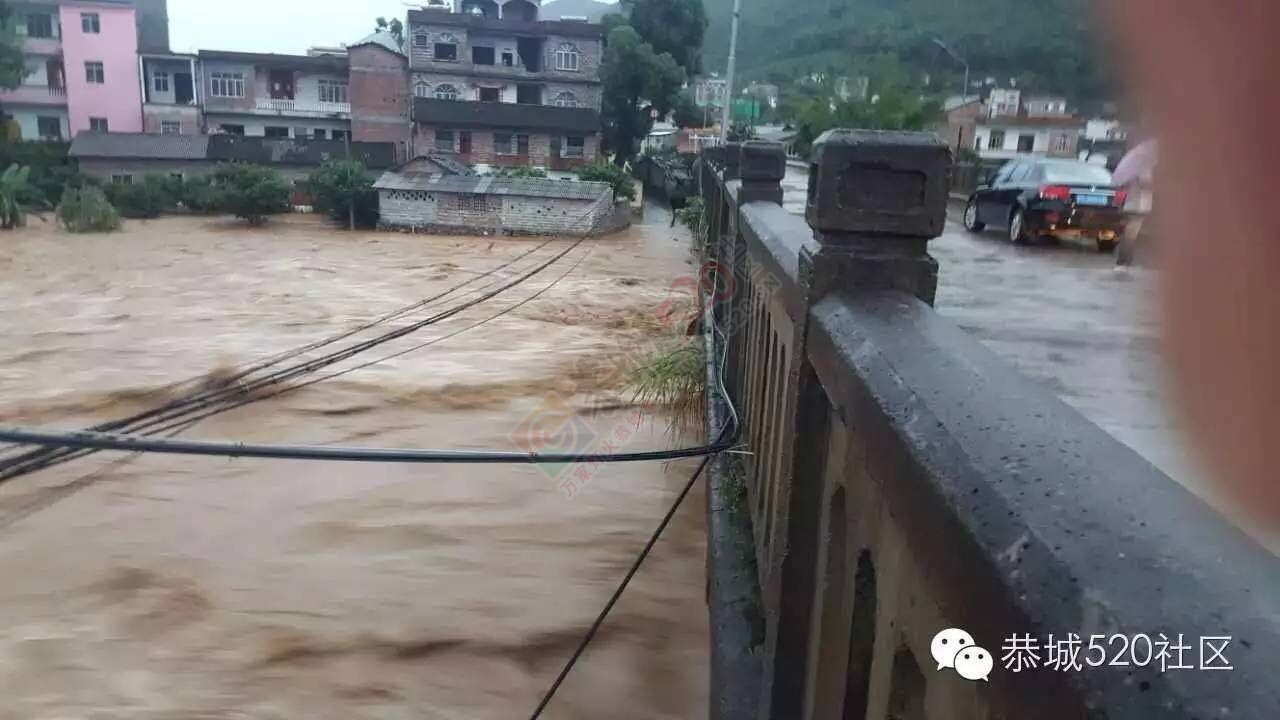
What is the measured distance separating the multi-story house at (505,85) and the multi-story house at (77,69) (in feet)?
36.0

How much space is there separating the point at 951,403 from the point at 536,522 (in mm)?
5324

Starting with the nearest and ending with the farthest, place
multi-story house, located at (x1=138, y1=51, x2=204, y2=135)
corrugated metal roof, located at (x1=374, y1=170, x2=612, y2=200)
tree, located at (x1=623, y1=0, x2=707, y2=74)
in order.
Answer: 1. corrugated metal roof, located at (x1=374, y1=170, x2=612, y2=200)
2. multi-story house, located at (x1=138, y1=51, x2=204, y2=135)
3. tree, located at (x1=623, y1=0, x2=707, y2=74)

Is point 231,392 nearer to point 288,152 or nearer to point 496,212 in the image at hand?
point 496,212

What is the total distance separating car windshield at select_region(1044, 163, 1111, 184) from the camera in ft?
29.8

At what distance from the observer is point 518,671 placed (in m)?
4.53

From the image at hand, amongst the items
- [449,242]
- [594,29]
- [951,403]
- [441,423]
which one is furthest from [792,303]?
[594,29]

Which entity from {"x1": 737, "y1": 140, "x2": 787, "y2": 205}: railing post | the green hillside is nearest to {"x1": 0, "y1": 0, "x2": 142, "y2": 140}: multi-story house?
the green hillside

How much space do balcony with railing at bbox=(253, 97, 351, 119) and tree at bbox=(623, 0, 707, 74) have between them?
12903 mm

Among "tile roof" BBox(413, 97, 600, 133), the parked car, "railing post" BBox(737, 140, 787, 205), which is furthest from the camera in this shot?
"tile roof" BBox(413, 97, 600, 133)

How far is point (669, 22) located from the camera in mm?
39906

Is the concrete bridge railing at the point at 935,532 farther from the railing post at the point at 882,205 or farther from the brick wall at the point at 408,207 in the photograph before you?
the brick wall at the point at 408,207

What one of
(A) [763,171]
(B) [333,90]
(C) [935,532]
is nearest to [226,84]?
(B) [333,90]

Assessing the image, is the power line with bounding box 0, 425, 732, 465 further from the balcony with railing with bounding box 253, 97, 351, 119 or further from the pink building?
the pink building

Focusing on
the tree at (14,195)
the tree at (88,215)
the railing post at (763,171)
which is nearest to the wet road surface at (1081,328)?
the railing post at (763,171)
